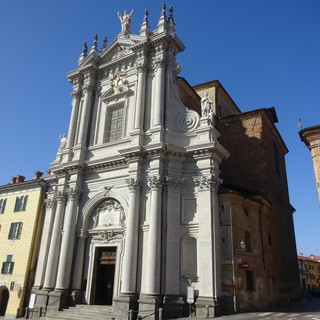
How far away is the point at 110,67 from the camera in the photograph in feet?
79.8

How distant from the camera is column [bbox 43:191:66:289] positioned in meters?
19.5

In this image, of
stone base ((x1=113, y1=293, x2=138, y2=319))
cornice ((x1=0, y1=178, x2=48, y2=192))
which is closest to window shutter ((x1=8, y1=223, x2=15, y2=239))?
cornice ((x1=0, y1=178, x2=48, y2=192))

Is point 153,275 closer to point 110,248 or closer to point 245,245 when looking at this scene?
point 110,248

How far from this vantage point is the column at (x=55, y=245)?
19.5 meters

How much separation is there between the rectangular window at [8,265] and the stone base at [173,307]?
1312 cm

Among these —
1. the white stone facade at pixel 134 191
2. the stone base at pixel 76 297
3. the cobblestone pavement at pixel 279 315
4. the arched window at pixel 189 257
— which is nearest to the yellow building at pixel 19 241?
the white stone facade at pixel 134 191

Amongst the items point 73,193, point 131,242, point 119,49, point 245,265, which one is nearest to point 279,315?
point 245,265

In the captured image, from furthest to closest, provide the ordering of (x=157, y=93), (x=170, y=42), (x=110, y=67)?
(x=110, y=67) < (x=170, y=42) < (x=157, y=93)

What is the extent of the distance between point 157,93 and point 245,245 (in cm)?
1085

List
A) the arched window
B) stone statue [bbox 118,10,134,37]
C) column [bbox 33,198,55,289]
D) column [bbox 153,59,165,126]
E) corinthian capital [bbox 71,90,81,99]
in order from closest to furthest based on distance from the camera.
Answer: the arched window < column [bbox 153,59,165,126] < column [bbox 33,198,55,289] < corinthian capital [bbox 71,90,81,99] < stone statue [bbox 118,10,134,37]

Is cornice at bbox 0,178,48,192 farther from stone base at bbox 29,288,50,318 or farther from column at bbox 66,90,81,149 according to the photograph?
stone base at bbox 29,288,50,318

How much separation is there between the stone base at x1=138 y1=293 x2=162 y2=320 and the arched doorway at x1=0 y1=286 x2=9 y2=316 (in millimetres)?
12610

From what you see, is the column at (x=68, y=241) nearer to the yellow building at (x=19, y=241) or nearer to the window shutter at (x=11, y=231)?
the yellow building at (x=19, y=241)

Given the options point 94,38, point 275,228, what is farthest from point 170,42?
point 275,228
